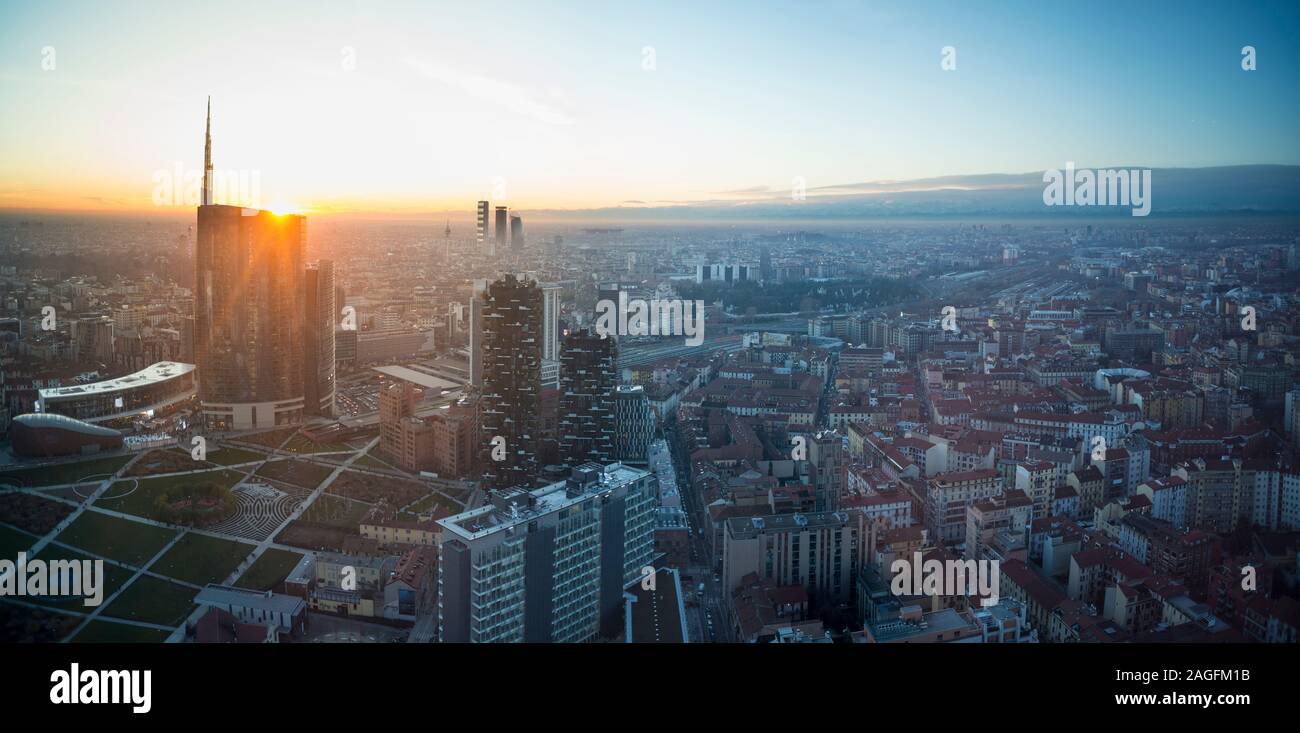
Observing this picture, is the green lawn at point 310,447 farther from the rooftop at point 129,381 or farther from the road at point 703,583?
the road at point 703,583

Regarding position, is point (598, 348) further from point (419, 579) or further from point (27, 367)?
point (27, 367)

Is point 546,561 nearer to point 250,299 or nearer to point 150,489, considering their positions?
point 150,489

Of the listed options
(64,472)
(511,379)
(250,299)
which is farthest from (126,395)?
(511,379)

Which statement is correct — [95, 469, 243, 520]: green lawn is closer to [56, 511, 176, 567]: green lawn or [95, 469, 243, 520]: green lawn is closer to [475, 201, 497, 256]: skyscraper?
[56, 511, 176, 567]: green lawn

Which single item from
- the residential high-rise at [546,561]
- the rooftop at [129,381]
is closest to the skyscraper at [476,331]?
the rooftop at [129,381]
